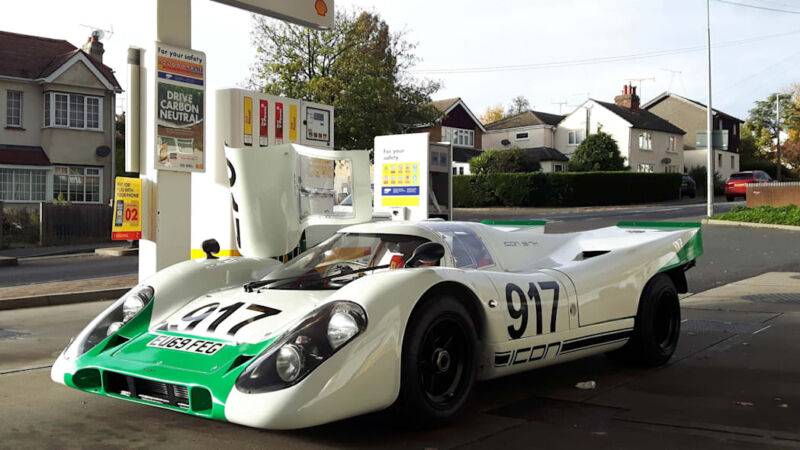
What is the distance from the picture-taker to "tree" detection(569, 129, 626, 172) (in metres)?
45.5

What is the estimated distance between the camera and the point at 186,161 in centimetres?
832

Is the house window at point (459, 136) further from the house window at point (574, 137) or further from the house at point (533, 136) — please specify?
the house window at point (574, 137)

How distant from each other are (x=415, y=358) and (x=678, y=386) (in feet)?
7.58

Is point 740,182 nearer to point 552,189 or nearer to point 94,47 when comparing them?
point 552,189

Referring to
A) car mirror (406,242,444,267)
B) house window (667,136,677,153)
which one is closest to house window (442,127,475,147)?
house window (667,136,677,153)

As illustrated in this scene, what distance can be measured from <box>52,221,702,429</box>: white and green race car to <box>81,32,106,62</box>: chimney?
111 ft

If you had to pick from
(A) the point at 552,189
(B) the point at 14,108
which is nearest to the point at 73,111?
(B) the point at 14,108

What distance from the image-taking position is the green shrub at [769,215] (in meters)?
20.3

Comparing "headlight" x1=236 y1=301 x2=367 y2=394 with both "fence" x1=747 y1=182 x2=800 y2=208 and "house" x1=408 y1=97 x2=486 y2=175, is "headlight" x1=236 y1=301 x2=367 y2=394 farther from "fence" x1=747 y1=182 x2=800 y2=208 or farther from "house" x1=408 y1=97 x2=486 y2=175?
"house" x1=408 y1=97 x2=486 y2=175

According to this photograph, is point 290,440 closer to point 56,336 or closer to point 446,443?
point 446,443

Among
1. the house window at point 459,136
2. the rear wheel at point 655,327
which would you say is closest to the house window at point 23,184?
the rear wheel at point 655,327

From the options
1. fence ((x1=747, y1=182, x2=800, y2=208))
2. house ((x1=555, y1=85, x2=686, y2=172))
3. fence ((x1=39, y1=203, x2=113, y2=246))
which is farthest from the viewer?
house ((x1=555, y1=85, x2=686, y2=172))

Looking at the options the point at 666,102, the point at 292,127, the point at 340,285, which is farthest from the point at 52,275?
the point at 666,102

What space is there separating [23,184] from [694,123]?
55729 millimetres
